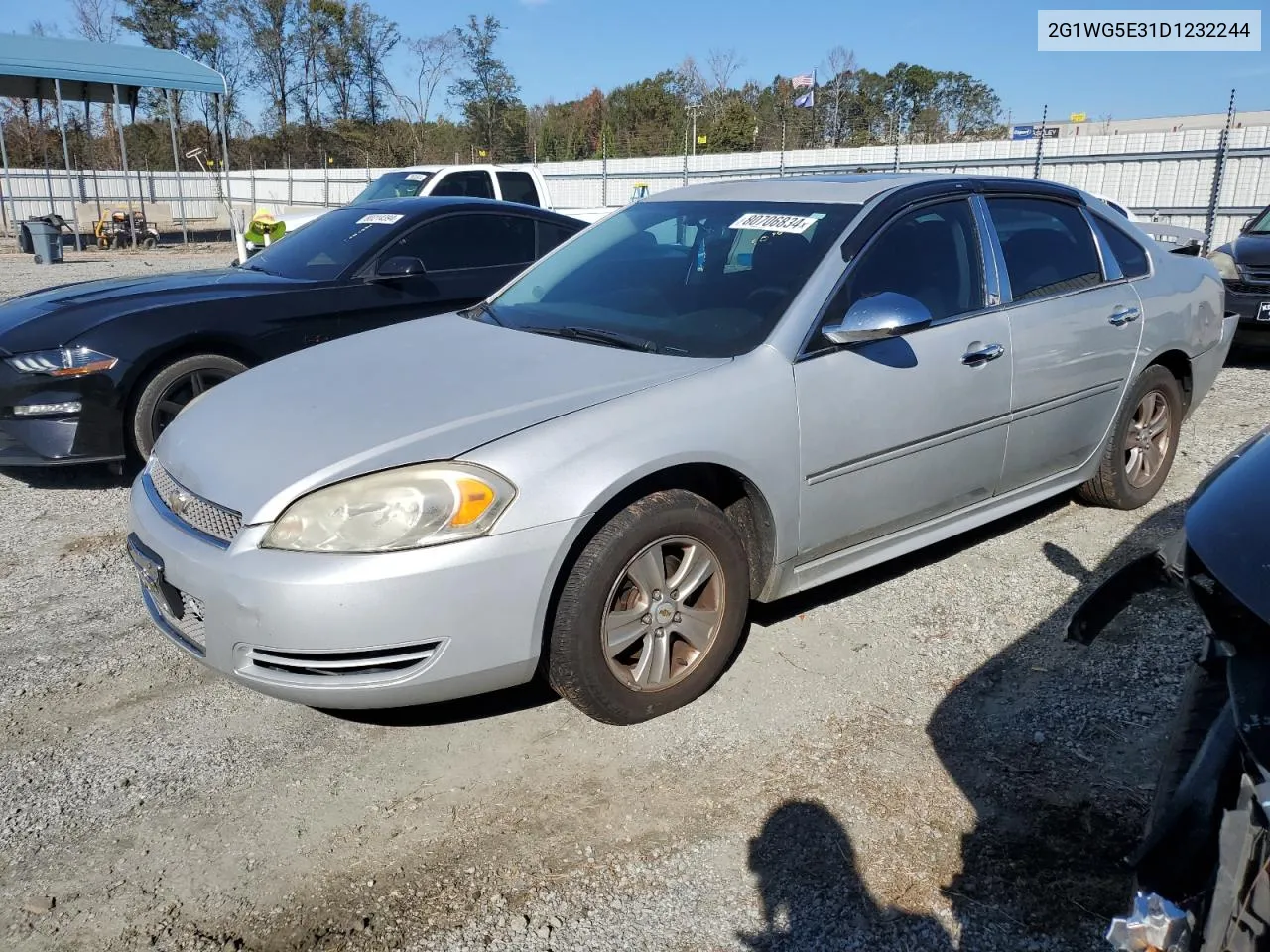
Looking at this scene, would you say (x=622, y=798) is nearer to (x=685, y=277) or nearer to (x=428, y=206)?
(x=685, y=277)

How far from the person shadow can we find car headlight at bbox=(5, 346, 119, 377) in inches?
170

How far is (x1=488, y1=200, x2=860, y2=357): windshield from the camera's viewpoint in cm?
344

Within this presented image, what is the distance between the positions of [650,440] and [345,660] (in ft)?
3.47

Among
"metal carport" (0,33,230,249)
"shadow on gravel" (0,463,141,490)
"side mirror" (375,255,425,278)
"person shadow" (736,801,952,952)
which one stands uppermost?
"metal carport" (0,33,230,249)

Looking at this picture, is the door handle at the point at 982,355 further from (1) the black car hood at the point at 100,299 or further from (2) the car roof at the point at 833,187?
(1) the black car hood at the point at 100,299

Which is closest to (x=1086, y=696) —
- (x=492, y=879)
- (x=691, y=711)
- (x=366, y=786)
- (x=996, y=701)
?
(x=996, y=701)

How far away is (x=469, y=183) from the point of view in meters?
13.5

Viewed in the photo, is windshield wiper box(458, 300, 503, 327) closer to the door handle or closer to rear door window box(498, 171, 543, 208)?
the door handle

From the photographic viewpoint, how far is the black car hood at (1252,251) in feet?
26.9

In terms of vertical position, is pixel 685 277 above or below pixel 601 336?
above

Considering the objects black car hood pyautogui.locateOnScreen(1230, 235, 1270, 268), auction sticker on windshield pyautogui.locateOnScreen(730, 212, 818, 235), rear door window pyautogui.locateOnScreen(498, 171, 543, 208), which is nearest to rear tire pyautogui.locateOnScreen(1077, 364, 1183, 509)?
auction sticker on windshield pyautogui.locateOnScreen(730, 212, 818, 235)

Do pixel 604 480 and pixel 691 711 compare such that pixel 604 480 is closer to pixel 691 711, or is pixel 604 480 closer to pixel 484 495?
pixel 484 495

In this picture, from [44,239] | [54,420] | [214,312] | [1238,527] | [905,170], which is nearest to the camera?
[1238,527]

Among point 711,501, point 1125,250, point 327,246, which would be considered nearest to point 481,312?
point 711,501
